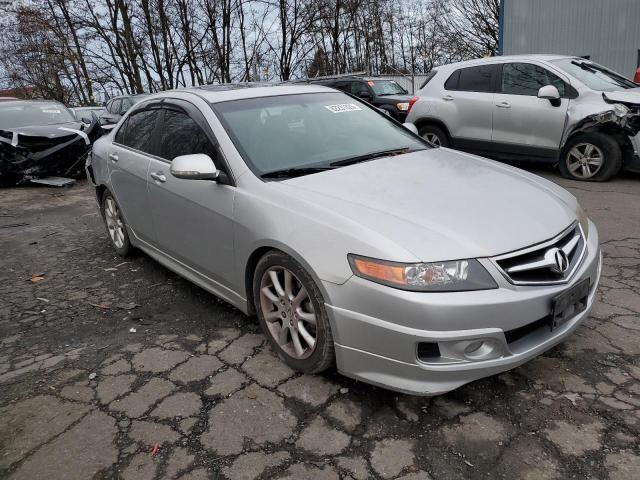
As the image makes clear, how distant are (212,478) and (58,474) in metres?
0.68

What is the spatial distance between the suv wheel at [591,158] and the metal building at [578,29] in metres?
11.2

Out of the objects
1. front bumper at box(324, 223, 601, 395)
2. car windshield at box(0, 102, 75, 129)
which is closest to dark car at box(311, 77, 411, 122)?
car windshield at box(0, 102, 75, 129)

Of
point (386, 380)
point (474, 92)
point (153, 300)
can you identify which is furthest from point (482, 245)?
point (474, 92)

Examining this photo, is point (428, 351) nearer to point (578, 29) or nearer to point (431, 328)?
point (431, 328)

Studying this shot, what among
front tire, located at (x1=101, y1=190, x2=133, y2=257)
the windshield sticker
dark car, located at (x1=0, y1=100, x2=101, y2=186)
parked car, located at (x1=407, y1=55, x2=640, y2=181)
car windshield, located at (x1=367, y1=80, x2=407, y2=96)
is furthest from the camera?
car windshield, located at (x1=367, y1=80, x2=407, y2=96)

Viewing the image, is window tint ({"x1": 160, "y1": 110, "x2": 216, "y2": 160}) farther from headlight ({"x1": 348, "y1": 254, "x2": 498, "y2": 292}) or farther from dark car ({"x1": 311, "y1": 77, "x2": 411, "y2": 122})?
dark car ({"x1": 311, "y1": 77, "x2": 411, "y2": 122})

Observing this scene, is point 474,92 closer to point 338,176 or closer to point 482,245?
point 338,176

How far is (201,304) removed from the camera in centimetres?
378

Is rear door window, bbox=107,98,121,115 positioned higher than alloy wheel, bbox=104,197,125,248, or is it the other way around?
rear door window, bbox=107,98,121,115

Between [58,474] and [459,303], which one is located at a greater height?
[459,303]

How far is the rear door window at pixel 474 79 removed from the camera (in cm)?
740

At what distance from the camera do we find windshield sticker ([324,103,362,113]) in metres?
3.72

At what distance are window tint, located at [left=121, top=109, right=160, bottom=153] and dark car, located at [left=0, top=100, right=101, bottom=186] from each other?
5.58 meters

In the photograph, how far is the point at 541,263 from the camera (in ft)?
7.55
